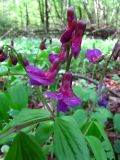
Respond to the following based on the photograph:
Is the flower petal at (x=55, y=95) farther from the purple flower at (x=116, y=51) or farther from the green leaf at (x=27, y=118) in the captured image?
the purple flower at (x=116, y=51)

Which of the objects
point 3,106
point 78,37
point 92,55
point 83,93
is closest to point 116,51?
point 92,55

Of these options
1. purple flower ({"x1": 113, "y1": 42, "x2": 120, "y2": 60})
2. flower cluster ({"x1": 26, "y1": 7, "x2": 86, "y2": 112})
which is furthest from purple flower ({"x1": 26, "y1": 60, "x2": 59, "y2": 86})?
purple flower ({"x1": 113, "y1": 42, "x2": 120, "y2": 60})

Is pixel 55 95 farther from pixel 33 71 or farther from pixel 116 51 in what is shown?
pixel 116 51

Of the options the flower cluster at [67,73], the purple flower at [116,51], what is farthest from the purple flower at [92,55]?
the flower cluster at [67,73]

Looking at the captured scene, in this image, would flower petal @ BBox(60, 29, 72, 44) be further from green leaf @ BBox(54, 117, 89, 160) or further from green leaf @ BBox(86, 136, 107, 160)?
green leaf @ BBox(86, 136, 107, 160)

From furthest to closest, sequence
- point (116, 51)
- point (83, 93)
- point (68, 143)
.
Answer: point (83, 93), point (116, 51), point (68, 143)
